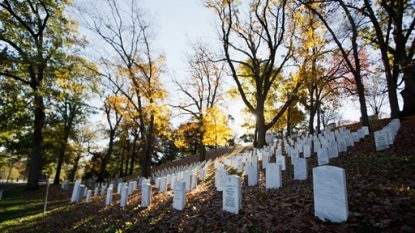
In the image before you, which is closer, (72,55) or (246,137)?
(72,55)

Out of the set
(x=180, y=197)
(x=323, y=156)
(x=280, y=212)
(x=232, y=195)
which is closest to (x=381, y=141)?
(x=323, y=156)

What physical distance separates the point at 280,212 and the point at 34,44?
53.1 ft

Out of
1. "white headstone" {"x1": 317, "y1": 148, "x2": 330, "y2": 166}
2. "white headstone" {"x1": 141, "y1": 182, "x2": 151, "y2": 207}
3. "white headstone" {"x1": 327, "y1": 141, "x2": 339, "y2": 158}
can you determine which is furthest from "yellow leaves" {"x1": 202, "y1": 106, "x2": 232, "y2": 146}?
"white headstone" {"x1": 141, "y1": 182, "x2": 151, "y2": 207}

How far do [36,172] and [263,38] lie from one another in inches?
700

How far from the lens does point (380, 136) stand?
29.8ft

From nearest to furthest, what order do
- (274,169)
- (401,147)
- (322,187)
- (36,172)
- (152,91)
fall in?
1. (322,187)
2. (274,169)
3. (401,147)
4. (36,172)
5. (152,91)

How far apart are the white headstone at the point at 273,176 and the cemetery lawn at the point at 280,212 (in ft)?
0.71

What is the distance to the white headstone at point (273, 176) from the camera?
6621 millimetres

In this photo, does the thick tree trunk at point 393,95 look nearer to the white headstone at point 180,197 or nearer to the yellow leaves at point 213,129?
the yellow leaves at point 213,129

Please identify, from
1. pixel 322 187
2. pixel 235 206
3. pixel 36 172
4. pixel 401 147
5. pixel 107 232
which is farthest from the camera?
pixel 36 172

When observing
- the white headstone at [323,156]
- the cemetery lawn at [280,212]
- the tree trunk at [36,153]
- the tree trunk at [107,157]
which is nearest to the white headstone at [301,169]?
the cemetery lawn at [280,212]

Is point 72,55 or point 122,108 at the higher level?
point 72,55

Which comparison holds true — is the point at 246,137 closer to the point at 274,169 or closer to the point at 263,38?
the point at 263,38

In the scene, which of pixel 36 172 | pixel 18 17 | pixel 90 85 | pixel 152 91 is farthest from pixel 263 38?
pixel 36 172
